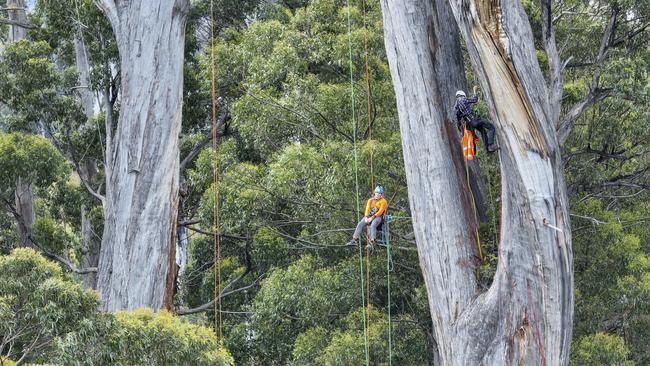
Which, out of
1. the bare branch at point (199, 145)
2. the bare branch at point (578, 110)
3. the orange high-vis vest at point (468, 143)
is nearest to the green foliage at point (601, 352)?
the bare branch at point (578, 110)

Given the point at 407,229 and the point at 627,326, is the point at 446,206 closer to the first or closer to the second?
the point at 407,229

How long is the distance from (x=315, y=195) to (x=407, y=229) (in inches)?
53.8

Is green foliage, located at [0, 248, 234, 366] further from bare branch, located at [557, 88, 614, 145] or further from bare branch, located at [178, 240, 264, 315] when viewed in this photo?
bare branch, located at [178, 240, 264, 315]

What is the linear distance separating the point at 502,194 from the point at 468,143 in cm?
58

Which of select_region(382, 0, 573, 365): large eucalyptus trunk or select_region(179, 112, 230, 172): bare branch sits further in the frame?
select_region(179, 112, 230, 172): bare branch

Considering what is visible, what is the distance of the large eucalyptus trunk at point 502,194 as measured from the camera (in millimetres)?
10453

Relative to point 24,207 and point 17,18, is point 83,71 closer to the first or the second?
point 24,207

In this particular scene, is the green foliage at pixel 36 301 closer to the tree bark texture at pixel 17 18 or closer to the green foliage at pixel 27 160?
the green foliage at pixel 27 160

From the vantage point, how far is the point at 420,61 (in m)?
12.0

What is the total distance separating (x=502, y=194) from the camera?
11000mm

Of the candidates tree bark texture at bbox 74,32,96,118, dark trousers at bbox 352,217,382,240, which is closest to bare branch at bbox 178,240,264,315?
tree bark texture at bbox 74,32,96,118

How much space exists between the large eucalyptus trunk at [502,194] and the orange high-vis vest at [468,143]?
31cm

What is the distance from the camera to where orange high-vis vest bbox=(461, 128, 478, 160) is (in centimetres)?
1084

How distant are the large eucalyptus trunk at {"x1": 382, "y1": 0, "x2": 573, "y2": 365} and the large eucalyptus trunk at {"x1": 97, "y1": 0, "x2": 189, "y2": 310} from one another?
161 inches
